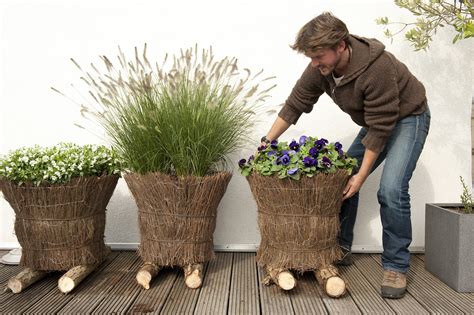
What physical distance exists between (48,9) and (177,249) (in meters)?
1.76

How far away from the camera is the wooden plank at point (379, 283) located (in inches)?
78.0

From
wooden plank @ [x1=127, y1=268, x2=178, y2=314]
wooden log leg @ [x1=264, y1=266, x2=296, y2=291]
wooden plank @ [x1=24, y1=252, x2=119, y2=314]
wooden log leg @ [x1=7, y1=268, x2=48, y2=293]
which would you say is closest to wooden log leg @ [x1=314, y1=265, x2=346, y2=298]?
wooden log leg @ [x1=264, y1=266, x2=296, y2=291]

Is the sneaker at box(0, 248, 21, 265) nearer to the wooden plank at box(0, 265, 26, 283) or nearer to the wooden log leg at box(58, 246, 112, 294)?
the wooden plank at box(0, 265, 26, 283)

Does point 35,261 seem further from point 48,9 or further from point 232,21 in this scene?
point 232,21

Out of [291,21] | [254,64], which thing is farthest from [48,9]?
[291,21]

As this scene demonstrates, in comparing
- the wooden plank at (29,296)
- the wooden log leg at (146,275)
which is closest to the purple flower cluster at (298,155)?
the wooden log leg at (146,275)

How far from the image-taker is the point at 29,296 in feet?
7.07

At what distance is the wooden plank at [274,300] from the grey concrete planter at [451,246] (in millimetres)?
809

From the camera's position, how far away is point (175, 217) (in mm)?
2264

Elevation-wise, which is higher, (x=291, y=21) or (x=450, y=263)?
(x=291, y=21)

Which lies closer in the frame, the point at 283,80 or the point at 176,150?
the point at 176,150

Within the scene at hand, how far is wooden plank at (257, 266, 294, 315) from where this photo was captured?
1.98m

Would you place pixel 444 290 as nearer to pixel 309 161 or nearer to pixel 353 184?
pixel 353 184

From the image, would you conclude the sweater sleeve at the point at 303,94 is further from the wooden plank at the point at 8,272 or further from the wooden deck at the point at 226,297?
the wooden plank at the point at 8,272
